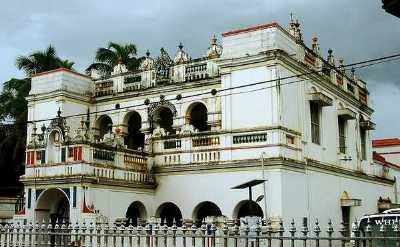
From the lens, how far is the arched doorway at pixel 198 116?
23.6 meters

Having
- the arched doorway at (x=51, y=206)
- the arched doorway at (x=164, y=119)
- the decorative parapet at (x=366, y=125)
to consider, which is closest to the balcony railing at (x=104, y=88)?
the arched doorway at (x=164, y=119)

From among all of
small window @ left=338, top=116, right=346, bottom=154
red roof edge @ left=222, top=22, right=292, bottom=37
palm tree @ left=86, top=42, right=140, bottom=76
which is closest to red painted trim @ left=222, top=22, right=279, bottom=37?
red roof edge @ left=222, top=22, right=292, bottom=37

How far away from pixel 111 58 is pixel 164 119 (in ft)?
45.4

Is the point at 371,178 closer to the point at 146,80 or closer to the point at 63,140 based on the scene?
the point at 146,80

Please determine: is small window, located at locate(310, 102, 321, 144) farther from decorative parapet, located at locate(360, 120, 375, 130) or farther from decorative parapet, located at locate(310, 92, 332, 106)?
decorative parapet, located at locate(360, 120, 375, 130)

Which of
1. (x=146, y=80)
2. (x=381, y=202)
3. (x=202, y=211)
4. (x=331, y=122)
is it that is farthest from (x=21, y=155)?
(x=381, y=202)

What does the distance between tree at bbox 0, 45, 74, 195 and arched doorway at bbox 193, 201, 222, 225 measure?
13397 mm

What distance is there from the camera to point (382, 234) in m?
8.16

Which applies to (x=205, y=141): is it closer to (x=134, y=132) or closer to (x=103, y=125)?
(x=134, y=132)

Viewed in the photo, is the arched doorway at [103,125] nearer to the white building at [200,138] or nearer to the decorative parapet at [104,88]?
the white building at [200,138]

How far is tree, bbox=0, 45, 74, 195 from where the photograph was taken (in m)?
31.6

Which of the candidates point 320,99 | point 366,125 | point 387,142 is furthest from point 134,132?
point 387,142

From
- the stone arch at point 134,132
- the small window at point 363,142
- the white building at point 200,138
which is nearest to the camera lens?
the white building at point 200,138

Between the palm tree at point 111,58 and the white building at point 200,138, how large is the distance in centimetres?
1130
